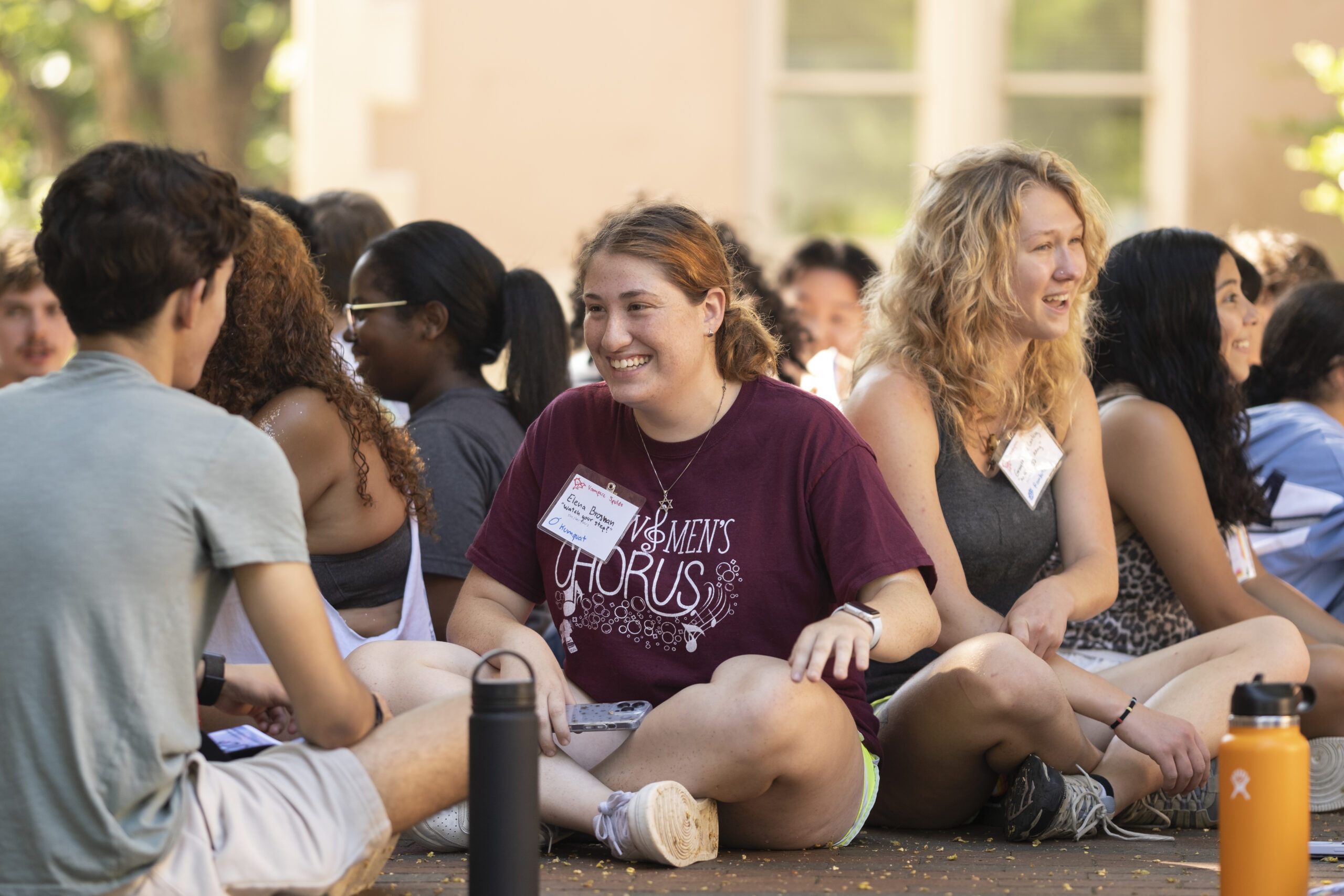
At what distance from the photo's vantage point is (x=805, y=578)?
2842mm

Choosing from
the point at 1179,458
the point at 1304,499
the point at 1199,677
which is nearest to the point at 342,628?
the point at 1199,677

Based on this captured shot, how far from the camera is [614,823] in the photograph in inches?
105

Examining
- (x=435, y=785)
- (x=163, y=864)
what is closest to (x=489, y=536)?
(x=435, y=785)

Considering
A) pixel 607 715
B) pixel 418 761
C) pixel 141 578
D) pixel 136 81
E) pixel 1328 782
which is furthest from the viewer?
pixel 136 81

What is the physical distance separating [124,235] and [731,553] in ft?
4.19

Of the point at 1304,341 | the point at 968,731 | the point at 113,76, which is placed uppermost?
the point at 113,76

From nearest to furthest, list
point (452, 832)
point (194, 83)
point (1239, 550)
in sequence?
point (452, 832) → point (1239, 550) → point (194, 83)

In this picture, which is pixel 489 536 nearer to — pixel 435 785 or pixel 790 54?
pixel 435 785

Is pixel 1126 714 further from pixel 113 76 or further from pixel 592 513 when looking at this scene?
pixel 113 76

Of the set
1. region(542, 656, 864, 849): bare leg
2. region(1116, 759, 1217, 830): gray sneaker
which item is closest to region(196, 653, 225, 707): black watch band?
region(542, 656, 864, 849): bare leg

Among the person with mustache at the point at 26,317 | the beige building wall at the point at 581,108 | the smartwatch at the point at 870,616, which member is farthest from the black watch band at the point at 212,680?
the beige building wall at the point at 581,108

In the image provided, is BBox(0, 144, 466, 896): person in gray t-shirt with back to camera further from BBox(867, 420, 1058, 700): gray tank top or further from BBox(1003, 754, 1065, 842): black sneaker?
BBox(867, 420, 1058, 700): gray tank top

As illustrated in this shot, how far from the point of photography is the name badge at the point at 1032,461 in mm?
3271

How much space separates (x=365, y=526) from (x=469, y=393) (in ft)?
2.74
